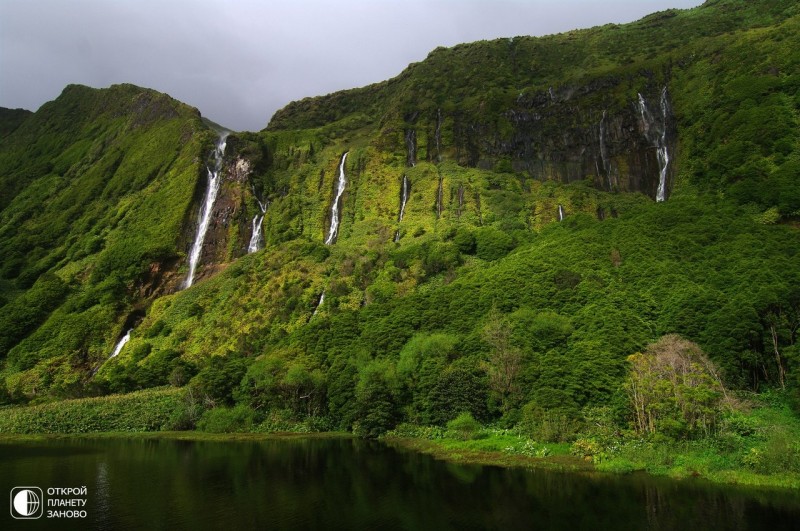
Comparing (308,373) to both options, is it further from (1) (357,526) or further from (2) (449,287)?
(1) (357,526)

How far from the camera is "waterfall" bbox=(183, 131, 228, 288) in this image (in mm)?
111188

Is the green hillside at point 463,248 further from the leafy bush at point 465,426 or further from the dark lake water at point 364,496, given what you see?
the dark lake water at point 364,496

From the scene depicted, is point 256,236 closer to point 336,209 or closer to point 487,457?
point 336,209

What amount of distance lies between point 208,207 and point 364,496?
Result: 340 ft

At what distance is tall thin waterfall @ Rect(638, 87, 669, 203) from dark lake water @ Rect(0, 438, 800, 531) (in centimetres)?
8513

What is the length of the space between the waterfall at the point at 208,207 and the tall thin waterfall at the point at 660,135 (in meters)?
90.8

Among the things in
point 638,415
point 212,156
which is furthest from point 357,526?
point 212,156

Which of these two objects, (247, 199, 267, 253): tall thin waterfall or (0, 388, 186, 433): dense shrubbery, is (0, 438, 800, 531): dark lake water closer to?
(0, 388, 186, 433): dense shrubbery

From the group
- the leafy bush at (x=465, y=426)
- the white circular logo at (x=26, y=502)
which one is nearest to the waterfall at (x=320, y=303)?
the leafy bush at (x=465, y=426)

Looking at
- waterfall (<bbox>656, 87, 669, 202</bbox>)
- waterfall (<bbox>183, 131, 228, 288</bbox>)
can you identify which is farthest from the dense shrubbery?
waterfall (<bbox>656, 87, 669, 202</bbox>)

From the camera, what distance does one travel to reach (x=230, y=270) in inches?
4028

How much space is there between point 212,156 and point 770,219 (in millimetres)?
113256

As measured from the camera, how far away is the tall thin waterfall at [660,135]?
4161 inches

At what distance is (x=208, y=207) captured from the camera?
12188 centimetres
